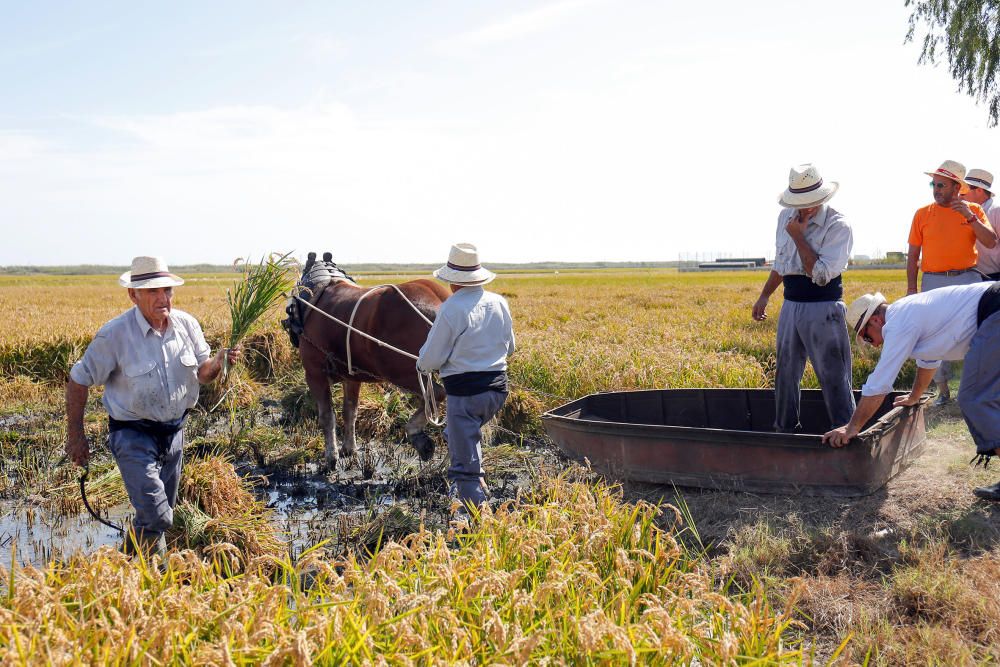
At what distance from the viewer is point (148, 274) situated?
432 cm

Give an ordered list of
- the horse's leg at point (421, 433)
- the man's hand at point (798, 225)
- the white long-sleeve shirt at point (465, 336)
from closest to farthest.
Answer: the white long-sleeve shirt at point (465, 336)
the man's hand at point (798, 225)
the horse's leg at point (421, 433)

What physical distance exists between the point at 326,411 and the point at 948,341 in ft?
17.9

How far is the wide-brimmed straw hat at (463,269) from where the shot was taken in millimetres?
5039

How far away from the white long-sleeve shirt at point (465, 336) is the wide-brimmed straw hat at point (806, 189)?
2.18 metres

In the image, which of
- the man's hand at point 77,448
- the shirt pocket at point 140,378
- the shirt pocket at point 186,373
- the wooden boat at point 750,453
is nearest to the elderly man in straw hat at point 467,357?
the wooden boat at point 750,453

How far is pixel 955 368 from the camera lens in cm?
1062

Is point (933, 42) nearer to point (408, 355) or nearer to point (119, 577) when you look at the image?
point (408, 355)

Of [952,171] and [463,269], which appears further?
[952,171]

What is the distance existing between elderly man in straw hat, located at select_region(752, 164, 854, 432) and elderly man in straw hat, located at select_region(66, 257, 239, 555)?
→ 4032 millimetres

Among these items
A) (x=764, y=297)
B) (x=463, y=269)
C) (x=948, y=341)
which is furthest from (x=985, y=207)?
(x=463, y=269)

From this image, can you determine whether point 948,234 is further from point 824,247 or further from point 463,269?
point 463,269

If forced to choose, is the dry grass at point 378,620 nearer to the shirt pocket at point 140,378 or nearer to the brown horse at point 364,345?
the shirt pocket at point 140,378

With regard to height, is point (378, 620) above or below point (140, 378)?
below

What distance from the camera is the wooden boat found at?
16.4 feet
